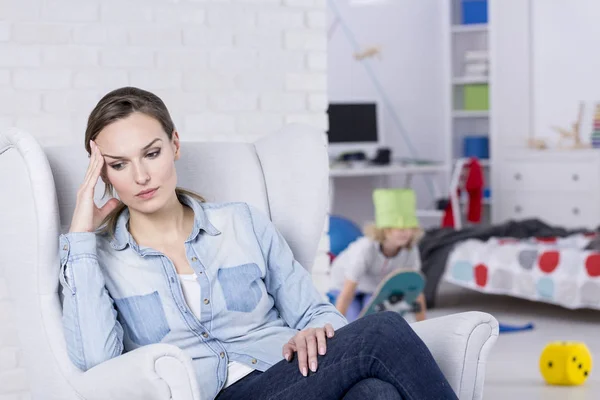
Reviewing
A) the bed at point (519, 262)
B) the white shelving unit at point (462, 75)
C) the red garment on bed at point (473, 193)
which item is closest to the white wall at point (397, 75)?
the white shelving unit at point (462, 75)

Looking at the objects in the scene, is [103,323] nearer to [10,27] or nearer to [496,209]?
[10,27]

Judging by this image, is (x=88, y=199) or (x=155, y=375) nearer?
(x=155, y=375)

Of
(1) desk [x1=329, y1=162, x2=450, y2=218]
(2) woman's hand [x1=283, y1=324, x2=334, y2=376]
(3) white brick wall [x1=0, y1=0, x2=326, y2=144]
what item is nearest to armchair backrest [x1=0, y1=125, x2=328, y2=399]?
(2) woman's hand [x1=283, y1=324, x2=334, y2=376]

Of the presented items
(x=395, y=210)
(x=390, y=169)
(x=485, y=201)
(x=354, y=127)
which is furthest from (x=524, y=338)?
(x=485, y=201)

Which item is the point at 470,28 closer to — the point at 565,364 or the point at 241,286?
the point at 565,364

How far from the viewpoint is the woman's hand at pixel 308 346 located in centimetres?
168

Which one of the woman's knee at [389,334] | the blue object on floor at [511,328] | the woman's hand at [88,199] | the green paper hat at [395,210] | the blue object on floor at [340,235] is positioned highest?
the woman's hand at [88,199]

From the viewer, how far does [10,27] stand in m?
2.71

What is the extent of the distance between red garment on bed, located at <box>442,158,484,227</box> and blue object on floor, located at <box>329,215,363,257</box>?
1.59 metres

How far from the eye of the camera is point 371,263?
13.1 ft

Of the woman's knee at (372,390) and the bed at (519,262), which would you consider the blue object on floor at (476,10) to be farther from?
the woman's knee at (372,390)

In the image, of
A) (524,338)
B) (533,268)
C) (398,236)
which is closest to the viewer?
(398,236)

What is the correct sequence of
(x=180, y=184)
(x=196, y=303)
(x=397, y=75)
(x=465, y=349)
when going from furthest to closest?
(x=397, y=75), (x=180, y=184), (x=196, y=303), (x=465, y=349)

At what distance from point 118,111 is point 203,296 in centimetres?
40
